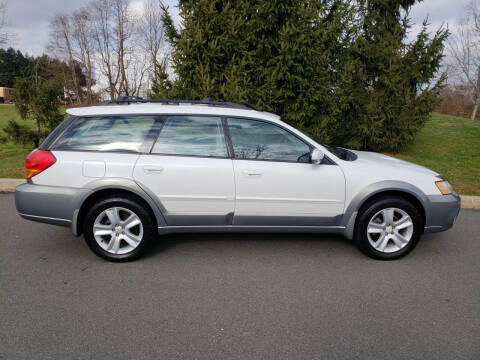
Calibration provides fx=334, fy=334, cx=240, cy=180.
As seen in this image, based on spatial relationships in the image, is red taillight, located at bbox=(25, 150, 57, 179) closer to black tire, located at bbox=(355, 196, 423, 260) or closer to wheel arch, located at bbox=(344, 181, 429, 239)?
wheel arch, located at bbox=(344, 181, 429, 239)

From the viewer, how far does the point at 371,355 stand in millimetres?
2197

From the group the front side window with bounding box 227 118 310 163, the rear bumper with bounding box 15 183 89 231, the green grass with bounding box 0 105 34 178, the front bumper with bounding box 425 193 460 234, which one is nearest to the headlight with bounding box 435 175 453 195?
the front bumper with bounding box 425 193 460 234

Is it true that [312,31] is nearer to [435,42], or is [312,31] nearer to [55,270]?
[435,42]

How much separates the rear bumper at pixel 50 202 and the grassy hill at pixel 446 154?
4.19 metres

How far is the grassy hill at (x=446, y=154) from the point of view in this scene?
24.6 ft

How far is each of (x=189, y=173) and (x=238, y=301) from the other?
137 centimetres

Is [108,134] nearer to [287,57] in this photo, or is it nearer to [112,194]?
[112,194]

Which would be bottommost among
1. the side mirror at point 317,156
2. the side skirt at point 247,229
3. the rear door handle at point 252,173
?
the side skirt at point 247,229

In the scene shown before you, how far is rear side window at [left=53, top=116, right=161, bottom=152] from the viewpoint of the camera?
139 inches

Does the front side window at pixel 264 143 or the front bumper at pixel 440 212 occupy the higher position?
the front side window at pixel 264 143

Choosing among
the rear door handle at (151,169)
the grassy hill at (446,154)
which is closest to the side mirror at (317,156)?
the rear door handle at (151,169)

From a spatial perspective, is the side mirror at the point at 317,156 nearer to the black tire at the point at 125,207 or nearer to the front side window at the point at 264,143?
the front side window at the point at 264,143

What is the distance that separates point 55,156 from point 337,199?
300 centimetres

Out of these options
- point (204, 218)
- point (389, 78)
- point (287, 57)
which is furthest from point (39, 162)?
point (389, 78)
